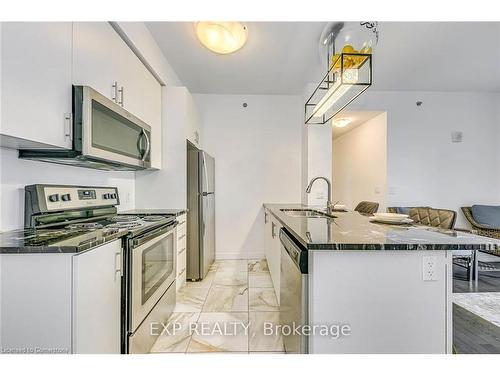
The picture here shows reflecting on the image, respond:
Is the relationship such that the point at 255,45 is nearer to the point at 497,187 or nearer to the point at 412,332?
the point at 412,332

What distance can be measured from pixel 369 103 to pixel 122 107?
3.66 meters

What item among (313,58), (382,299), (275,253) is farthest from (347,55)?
(275,253)

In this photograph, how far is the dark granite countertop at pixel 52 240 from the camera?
1.05 meters

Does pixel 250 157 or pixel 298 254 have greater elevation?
pixel 250 157

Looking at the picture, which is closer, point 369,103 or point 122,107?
point 122,107

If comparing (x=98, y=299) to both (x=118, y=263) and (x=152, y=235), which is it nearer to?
(x=118, y=263)

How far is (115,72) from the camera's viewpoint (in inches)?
73.9

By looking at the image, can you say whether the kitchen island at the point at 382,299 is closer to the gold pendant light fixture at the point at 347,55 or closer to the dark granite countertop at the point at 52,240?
the dark granite countertop at the point at 52,240

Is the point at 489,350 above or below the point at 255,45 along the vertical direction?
below

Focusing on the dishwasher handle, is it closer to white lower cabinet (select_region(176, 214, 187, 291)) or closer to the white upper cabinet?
the white upper cabinet

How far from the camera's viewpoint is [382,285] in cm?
115

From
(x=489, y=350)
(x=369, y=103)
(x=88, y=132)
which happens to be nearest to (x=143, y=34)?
(x=88, y=132)

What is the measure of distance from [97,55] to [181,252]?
77.6 inches
